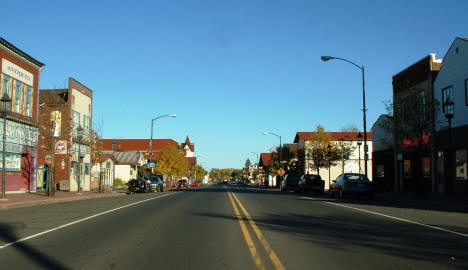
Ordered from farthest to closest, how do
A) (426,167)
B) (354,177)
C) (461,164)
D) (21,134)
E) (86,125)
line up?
(86,125), (426,167), (21,134), (461,164), (354,177)

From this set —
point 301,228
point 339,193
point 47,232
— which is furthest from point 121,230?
point 339,193

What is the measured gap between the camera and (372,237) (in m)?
10.9

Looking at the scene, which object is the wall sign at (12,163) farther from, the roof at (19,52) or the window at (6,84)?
the roof at (19,52)

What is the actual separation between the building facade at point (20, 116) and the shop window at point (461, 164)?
28156mm

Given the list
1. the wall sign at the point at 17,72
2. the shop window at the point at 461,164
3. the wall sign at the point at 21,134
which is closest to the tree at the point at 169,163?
the wall sign at the point at 21,134

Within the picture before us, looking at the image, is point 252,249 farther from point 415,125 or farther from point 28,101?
point 28,101

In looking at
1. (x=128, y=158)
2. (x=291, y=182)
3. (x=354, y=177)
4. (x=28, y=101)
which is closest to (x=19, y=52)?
(x=28, y=101)

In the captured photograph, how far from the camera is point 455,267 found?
7.55 m

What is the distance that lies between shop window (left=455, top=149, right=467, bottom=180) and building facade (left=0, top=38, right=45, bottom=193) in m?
28.2

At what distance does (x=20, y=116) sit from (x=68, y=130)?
10.5ft

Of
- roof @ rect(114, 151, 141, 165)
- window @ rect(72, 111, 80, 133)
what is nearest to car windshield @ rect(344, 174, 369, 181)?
window @ rect(72, 111, 80, 133)

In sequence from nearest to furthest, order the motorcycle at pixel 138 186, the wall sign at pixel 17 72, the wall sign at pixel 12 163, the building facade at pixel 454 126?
the building facade at pixel 454 126, the wall sign at pixel 17 72, the wall sign at pixel 12 163, the motorcycle at pixel 138 186

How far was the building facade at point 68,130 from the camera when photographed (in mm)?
33372

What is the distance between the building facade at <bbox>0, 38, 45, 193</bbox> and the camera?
3008 centimetres
